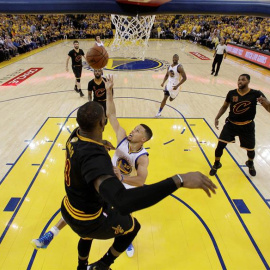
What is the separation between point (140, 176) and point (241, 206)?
82.6 inches

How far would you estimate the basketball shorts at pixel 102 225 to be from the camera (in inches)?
78.2

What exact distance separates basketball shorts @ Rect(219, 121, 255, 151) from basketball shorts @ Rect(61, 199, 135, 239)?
2748 mm

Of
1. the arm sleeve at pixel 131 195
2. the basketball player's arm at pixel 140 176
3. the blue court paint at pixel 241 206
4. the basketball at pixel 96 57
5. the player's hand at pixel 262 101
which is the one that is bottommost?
the blue court paint at pixel 241 206

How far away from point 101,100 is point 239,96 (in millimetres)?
2950

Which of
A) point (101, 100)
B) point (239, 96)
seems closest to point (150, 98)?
point (101, 100)

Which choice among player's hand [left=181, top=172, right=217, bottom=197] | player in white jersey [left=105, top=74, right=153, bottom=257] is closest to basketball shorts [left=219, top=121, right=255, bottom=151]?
player in white jersey [left=105, top=74, right=153, bottom=257]

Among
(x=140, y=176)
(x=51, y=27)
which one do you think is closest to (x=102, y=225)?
(x=140, y=176)

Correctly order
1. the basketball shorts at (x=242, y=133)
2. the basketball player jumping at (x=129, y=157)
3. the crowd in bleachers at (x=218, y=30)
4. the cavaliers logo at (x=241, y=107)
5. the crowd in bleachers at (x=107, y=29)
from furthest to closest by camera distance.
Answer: the crowd in bleachers at (x=107, y=29) < the crowd in bleachers at (x=218, y=30) < the basketball shorts at (x=242, y=133) < the cavaliers logo at (x=241, y=107) < the basketball player jumping at (x=129, y=157)

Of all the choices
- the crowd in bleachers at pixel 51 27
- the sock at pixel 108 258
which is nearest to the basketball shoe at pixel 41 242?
the sock at pixel 108 258

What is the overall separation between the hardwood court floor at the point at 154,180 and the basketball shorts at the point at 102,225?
38.2 inches

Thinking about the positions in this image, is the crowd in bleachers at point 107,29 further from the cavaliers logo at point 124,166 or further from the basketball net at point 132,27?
the cavaliers logo at point 124,166

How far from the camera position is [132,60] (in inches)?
567

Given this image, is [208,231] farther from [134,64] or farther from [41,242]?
[134,64]

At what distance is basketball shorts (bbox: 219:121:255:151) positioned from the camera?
4.00m
